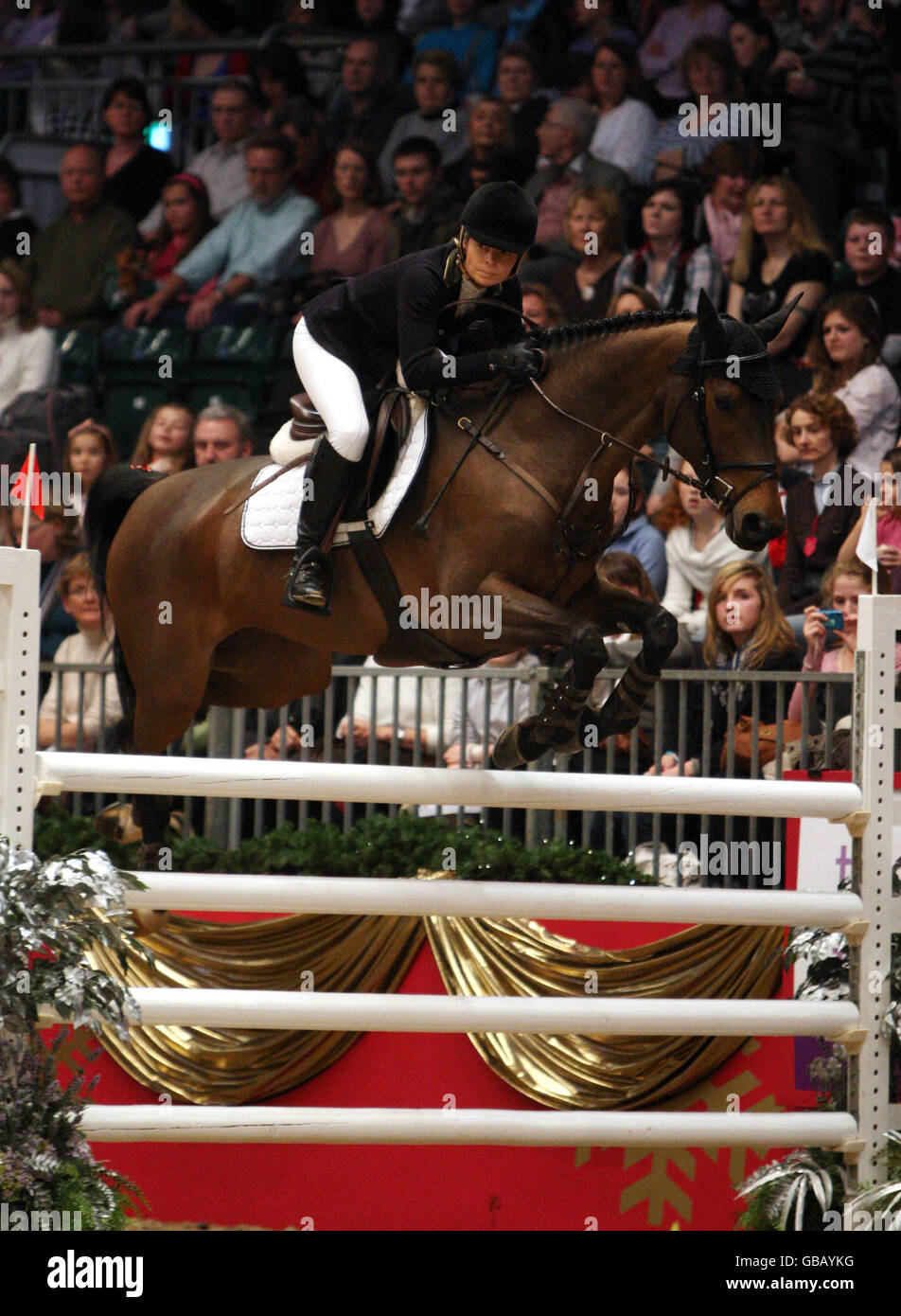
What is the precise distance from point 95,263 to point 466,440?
224 inches

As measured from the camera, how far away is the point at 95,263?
9.61 m

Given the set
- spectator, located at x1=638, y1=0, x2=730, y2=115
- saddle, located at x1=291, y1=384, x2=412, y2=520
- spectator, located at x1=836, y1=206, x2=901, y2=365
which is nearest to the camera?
saddle, located at x1=291, y1=384, x2=412, y2=520

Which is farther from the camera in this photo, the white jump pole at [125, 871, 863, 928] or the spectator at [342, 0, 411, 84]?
the spectator at [342, 0, 411, 84]

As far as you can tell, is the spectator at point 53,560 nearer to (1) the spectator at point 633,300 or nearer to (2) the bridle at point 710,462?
(1) the spectator at point 633,300

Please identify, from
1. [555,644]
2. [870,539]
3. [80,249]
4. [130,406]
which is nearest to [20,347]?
[130,406]

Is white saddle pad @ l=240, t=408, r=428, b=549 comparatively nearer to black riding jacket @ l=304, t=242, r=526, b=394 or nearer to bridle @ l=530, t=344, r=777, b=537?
black riding jacket @ l=304, t=242, r=526, b=394

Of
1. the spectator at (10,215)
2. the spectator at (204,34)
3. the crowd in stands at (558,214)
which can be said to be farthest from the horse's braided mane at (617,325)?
the spectator at (204,34)

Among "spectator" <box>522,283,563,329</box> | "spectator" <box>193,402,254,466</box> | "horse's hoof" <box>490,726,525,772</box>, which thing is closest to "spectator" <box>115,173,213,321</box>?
"spectator" <box>193,402,254,466</box>

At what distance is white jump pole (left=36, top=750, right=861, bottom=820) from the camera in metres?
3.63

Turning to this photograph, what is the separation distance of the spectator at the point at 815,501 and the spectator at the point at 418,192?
8.16 feet

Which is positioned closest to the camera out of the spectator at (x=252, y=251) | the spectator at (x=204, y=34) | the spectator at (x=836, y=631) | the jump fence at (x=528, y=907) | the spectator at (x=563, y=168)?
the jump fence at (x=528, y=907)

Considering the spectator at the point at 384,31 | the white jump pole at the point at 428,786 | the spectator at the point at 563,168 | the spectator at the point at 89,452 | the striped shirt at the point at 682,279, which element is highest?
the spectator at the point at 384,31

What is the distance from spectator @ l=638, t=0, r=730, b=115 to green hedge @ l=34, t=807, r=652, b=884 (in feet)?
15.1

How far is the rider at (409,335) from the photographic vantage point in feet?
14.4
